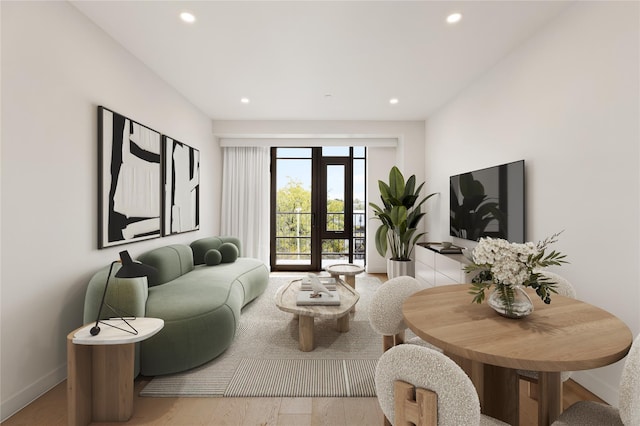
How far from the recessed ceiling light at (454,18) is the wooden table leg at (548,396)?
2.38 metres

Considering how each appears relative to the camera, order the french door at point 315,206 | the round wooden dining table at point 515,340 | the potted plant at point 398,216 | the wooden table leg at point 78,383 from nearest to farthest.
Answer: the round wooden dining table at point 515,340
the wooden table leg at point 78,383
the potted plant at point 398,216
the french door at point 315,206

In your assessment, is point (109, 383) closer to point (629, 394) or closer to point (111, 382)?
point (111, 382)

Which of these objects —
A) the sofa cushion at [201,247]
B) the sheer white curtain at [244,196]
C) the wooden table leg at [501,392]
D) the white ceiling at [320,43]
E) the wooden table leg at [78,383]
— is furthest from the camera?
the sheer white curtain at [244,196]

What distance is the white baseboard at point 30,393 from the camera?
5.48 ft

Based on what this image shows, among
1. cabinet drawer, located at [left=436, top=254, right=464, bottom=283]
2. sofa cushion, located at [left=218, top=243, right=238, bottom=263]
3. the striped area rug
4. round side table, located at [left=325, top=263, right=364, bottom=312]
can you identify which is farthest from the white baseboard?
cabinet drawer, located at [left=436, top=254, right=464, bottom=283]

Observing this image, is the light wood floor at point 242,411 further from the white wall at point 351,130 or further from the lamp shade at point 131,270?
the white wall at point 351,130

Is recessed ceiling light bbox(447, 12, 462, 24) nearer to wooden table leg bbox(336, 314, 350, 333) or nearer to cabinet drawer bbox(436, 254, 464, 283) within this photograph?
cabinet drawer bbox(436, 254, 464, 283)

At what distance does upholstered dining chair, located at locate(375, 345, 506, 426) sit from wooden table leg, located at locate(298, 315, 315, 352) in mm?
1615

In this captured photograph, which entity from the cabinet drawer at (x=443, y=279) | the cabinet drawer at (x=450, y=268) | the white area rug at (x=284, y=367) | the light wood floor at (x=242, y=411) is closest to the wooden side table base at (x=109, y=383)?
the light wood floor at (x=242, y=411)

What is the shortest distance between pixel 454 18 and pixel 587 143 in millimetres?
1309

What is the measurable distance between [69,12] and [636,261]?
4.03 meters

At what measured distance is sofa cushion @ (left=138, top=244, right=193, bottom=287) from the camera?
9.20ft

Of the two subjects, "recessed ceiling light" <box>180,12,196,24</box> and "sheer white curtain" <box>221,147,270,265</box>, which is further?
"sheer white curtain" <box>221,147,270,265</box>

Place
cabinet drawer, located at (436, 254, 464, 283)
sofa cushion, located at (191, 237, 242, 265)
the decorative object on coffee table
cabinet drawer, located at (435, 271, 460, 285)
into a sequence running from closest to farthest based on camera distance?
the decorative object on coffee table
cabinet drawer, located at (436, 254, 464, 283)
cabinet drawer, located at (435, 271, 460, 285)
sofa cushion, located at (191, 237, 242, 265)
